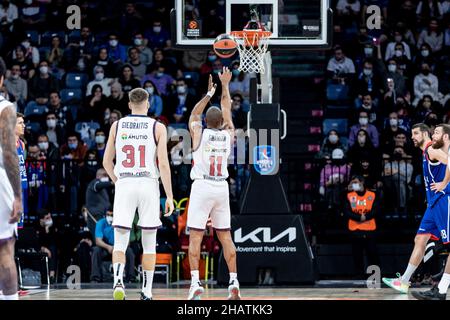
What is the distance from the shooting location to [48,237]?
57.5 feet

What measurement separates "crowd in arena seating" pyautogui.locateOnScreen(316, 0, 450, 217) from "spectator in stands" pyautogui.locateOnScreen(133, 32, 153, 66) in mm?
3805

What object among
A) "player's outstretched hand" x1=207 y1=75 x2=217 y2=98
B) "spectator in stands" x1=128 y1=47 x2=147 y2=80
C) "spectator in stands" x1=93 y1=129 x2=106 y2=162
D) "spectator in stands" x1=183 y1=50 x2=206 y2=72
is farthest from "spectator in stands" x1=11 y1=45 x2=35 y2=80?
"player's outstretched hand" x1=207 y1=75 x2=217 y2=98

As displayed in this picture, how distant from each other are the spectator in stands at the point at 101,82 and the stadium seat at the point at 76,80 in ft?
0.95

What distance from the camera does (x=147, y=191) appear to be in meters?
11.3

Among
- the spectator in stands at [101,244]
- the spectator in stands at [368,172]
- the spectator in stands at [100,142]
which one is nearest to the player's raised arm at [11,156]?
the spectator in stands at [101,244]

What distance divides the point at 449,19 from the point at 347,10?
2.27 metres

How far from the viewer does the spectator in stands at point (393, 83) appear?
68.2ft

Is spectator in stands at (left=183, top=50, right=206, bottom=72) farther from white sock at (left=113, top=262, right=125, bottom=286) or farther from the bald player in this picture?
white sock at (left=113, top=262, right=125, bottom=286)

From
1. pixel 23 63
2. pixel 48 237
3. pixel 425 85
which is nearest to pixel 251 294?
pixel 48 237

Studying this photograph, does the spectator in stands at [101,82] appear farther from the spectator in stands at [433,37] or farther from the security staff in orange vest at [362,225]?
the spectator in stands at [433,37]

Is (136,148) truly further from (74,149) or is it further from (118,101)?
(118,101)

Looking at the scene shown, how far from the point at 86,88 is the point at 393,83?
627 centimetres

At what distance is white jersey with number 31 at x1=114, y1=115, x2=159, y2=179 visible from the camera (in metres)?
11.4

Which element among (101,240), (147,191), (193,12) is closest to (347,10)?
(193,12)
